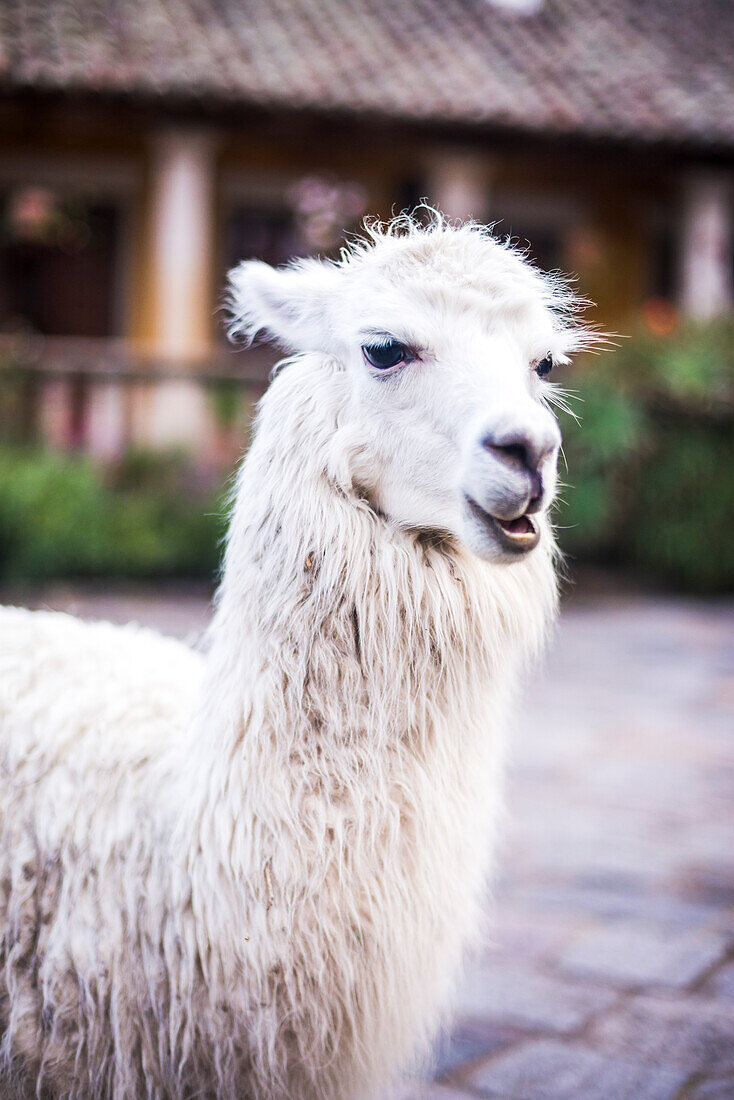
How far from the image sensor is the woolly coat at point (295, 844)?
1.61m

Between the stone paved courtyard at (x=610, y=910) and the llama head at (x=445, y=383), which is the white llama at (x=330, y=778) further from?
the stone paved courtyard at (x=610, y=910)

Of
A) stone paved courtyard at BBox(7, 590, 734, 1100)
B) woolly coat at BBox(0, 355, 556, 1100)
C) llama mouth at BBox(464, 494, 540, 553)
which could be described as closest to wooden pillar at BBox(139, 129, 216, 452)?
stone paved courtyard at BBox(7, 590, 734, 1100)

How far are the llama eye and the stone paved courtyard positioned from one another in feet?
4.73

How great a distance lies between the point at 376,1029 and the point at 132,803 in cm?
56

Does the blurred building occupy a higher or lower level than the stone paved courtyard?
higher

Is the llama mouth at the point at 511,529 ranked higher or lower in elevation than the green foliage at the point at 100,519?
higher

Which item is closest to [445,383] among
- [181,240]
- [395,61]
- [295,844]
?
[295,844]

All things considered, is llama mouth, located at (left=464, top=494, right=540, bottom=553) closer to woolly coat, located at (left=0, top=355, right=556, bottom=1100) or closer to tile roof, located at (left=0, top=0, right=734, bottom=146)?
woolly coat, located at (left=0, top=355, right=556, bottom=1100)

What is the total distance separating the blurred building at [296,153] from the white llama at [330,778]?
6948 millimetres

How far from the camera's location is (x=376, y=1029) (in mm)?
1644

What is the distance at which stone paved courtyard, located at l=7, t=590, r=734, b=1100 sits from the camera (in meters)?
2.13

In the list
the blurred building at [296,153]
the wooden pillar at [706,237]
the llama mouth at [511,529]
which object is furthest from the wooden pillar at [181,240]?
the llama mouth at [511,529]

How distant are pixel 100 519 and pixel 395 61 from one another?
649 centimetres

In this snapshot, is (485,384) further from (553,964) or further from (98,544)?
(98,544)
